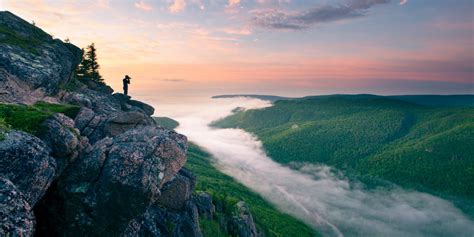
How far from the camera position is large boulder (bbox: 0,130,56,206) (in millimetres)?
24766

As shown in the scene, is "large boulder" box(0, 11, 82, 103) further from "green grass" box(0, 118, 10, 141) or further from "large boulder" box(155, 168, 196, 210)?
"large boulder" box(155, 168, 196, 210)

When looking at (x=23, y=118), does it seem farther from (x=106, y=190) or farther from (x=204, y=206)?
(x=204, y=206)

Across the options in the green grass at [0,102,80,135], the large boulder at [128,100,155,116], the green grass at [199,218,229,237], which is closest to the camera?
the green grass at [0,102,80,135]

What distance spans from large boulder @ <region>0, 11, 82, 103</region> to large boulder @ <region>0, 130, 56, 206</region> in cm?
1704

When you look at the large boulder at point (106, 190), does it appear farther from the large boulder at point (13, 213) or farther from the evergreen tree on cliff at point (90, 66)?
the evergreen tree on cliff at point (90, 66)

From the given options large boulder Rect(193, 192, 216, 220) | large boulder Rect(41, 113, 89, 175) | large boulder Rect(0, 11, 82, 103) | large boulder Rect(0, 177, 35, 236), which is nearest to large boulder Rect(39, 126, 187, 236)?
large boulder Rect(41, 113, 89, 175)

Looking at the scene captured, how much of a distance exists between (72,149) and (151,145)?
7.93m

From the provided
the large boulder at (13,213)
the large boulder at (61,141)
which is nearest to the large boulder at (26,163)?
the large boulder at (61,141)

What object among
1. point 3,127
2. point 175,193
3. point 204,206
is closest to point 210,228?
point 204,206

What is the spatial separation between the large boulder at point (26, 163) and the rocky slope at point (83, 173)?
0.07 metres

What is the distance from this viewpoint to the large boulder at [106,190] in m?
29.9

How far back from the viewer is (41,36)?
61.9 metres

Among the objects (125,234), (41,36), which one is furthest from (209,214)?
(41,36)

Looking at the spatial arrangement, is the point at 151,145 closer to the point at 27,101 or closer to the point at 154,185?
the point at 154,185
